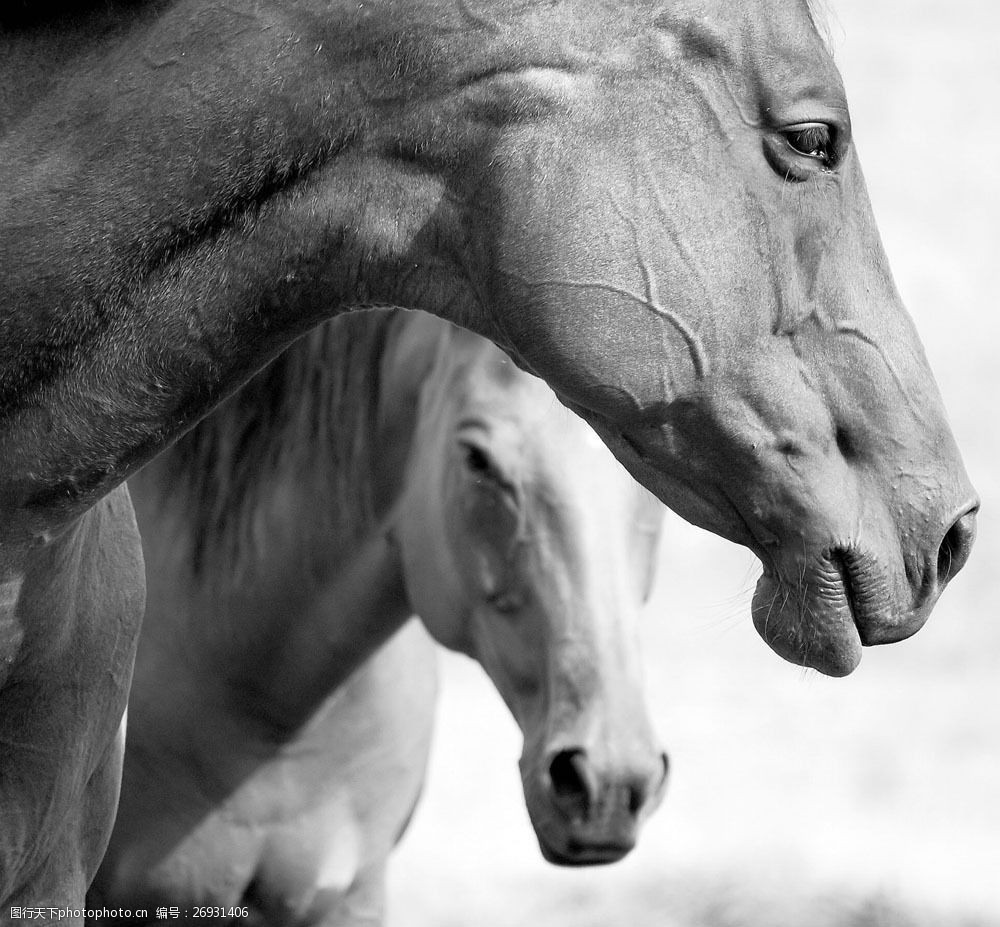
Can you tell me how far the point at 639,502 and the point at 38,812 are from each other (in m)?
1.39

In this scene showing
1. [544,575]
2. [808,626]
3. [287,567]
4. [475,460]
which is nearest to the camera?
[808,626]

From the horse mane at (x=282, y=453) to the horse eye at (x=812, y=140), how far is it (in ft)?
5.65

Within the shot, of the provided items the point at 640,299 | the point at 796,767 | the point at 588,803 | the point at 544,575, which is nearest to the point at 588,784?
the point at 588,803

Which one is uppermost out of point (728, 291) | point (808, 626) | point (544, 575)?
point (728, 291)

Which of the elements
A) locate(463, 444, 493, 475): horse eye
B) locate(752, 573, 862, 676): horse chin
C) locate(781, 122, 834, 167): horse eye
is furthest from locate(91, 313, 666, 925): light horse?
locate(781, 122, 834, 167): horse eye

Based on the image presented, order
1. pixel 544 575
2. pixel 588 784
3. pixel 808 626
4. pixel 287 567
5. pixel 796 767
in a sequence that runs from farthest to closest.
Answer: pixel 796 767 → pixel 287 567 → pixel 544 575 → pixel 588 784 → pixel 808 626

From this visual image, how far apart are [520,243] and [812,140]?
29 centimetres

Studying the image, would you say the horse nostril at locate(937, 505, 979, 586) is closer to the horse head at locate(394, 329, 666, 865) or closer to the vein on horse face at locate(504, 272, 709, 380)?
the vein on horse face at locate(504, 272, 709, 380)

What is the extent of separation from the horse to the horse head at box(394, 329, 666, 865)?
113 centimetres

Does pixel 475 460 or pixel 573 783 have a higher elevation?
pixel 475 460

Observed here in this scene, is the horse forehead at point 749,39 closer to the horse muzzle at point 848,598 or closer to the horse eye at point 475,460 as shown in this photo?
the horse muzzle at point 848,598

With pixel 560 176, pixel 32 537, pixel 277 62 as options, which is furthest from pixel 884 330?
pixel 32 537

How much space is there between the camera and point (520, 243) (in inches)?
56.4

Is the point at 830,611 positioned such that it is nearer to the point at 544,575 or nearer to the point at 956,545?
the point at 956,545
